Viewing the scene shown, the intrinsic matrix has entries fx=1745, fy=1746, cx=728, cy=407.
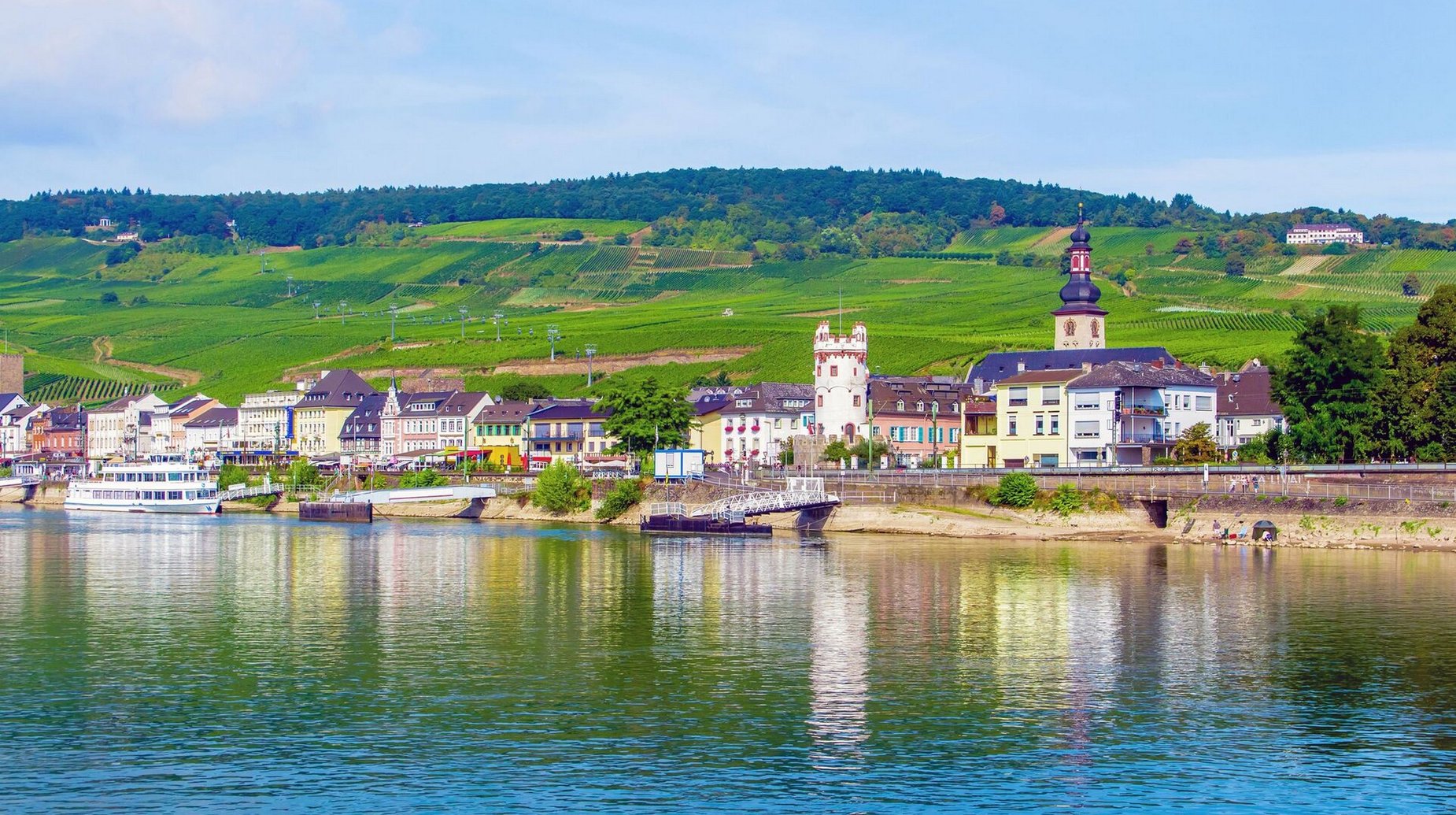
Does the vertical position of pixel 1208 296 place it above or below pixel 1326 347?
above

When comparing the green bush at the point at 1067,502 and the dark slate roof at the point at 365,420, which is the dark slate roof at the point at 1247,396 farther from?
the dark slate roof at the point at 365,420

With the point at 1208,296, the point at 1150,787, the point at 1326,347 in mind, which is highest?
the point at 1208,296

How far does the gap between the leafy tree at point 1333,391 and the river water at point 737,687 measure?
59.4 feet

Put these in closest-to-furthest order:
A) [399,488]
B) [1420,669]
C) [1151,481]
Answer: [1420,669], [1151,481], [399,488]

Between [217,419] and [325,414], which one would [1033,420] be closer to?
[325,414]

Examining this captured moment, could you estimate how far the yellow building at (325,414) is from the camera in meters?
152

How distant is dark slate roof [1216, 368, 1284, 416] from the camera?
10519 centimetres

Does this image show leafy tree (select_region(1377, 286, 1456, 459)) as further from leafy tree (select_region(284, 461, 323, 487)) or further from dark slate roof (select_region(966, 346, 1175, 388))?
leafy tree (select_region(284, 461, 323, 487))

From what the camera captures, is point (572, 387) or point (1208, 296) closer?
point (572, 387)

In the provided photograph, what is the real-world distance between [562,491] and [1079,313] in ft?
162

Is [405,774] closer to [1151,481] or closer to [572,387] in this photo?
[1151,481]

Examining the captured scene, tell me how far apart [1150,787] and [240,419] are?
5463 inches

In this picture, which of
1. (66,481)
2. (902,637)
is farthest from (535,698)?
(66,481)

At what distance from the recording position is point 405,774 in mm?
28656
